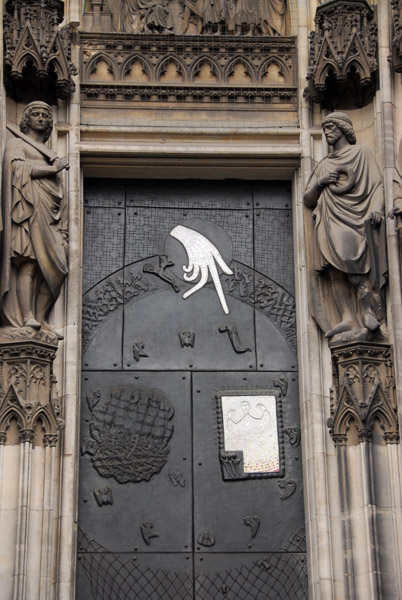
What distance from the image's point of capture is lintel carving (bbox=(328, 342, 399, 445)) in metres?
13.9

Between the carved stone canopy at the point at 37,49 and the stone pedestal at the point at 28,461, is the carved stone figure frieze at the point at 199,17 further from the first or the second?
the stone pedestal at the point at 28,461

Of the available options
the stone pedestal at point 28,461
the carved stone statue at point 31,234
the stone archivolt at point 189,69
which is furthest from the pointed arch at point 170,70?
the stone pedestal at point 28,461

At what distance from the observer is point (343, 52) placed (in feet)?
49.2

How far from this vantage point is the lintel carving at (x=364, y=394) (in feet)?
45.4

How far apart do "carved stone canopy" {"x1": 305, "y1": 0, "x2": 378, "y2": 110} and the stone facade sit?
0.06ft

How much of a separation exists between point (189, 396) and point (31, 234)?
7.97 feet

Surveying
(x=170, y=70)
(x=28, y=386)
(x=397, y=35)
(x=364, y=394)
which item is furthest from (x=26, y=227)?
(x=397, y=35)

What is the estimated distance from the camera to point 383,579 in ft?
43.8

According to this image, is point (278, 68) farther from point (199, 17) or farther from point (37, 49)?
point (37, 49)

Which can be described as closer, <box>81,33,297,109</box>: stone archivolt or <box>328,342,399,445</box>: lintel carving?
<box>328,342,399,445</box>: lintel carving

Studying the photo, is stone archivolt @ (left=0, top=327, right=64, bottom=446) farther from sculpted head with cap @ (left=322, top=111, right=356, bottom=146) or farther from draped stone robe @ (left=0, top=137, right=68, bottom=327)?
sculpted head with cap @ (left=322, top=111, right=356, bottom=146)

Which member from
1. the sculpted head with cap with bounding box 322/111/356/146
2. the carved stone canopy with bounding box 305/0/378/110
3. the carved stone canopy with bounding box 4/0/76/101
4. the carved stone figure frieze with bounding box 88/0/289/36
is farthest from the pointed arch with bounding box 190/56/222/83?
the sculpted head with cap with bounding box 322/111/356/146

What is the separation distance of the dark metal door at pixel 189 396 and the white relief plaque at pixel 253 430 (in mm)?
13

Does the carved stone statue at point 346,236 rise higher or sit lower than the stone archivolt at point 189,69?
lower
